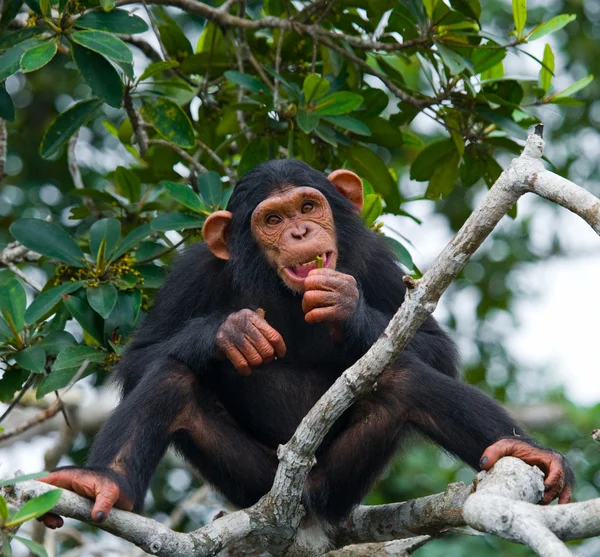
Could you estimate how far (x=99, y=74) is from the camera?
195 inches

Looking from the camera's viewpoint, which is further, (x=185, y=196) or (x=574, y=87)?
(x=574, y=87)

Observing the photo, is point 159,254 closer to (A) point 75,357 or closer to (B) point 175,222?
(B) point 175,222

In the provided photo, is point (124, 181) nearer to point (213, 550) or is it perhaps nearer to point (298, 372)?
point (298, 372)

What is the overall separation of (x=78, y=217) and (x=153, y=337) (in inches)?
60.0

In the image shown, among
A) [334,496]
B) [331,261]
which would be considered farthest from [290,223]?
[334,496]

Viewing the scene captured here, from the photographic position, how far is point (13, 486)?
3.46 metres

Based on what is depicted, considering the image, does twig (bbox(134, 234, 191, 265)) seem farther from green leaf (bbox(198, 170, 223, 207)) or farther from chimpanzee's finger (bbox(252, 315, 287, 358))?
chimpanzee's finger (bbox(252, 315, 287, 358))

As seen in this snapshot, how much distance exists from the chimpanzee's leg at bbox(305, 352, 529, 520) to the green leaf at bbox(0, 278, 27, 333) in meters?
1.81

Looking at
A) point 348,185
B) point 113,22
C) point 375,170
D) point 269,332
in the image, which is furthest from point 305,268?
point 113,22

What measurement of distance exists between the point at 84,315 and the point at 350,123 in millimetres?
1915

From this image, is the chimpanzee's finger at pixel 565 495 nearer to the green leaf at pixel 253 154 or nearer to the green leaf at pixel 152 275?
the green leaf at pixel 152 275

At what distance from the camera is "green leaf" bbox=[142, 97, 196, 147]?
5.49 meters

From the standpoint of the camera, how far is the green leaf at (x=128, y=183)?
6020 millimetres

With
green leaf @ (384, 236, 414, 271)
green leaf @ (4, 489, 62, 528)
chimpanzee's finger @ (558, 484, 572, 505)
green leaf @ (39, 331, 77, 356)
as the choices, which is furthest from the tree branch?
green leaf @ (384, 236, 414, 271)
